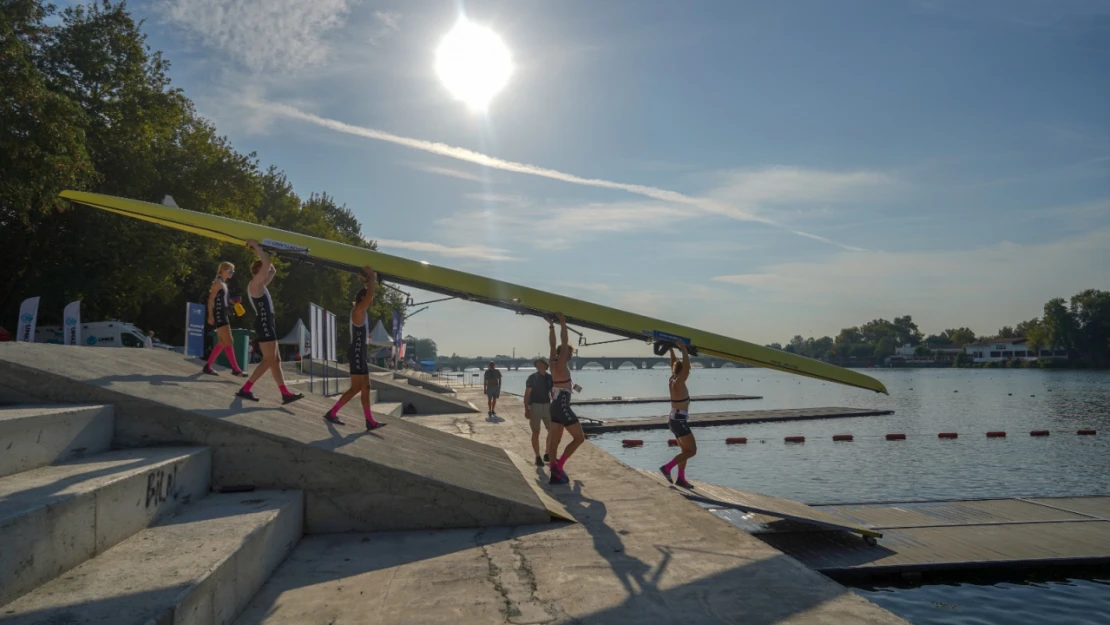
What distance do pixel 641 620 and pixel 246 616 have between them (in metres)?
2.77

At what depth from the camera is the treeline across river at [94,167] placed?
19016 mm

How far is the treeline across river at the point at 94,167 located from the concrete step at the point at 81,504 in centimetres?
1738

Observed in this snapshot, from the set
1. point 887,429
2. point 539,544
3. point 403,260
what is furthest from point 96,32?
point 887,429

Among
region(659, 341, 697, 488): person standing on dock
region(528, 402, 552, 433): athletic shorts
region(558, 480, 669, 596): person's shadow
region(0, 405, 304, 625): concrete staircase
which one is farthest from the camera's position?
region(528, 402, 552, 433): athletic shorts

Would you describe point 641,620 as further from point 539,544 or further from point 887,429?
point 887,429

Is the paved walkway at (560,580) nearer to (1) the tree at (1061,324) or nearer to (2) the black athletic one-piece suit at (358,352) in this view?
(2) the black athletic one-piece suit at (358,352)

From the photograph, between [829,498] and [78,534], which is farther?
[829,498]

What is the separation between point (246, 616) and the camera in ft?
15.8

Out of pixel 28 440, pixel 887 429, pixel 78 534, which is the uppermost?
pixel 28 440

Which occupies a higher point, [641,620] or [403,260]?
[403,260]

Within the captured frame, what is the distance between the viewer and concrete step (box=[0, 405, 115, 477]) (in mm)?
5012

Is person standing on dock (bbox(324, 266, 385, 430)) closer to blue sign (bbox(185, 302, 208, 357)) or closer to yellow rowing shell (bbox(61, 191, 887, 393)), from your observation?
yellow rowing shell (bbox(61, 191, 887, 393))

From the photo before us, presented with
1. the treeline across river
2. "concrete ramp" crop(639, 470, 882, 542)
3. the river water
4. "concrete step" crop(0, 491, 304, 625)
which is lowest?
the river water

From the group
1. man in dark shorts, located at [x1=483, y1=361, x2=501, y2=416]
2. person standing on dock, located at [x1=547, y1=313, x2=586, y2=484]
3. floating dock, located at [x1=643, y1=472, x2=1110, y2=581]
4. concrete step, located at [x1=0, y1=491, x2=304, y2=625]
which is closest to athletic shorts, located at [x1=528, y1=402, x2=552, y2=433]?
person standing on dock, located at [x1=547, y1=313, x2=586, y2=484]
